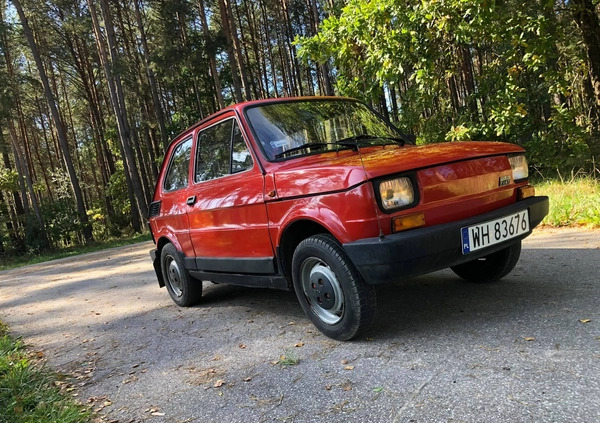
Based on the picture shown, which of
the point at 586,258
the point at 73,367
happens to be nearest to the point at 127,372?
the point at 73,367

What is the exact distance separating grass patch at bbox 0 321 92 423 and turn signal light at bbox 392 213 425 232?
2030 mm

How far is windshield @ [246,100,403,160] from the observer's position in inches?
128

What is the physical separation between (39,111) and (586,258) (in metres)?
34.7

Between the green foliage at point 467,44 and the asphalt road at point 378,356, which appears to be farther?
the green foliage at point 467,44

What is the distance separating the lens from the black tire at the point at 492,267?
3445 millimetres

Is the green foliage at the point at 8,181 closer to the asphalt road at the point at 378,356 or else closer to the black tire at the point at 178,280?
the asphalt road at the point at 378,356

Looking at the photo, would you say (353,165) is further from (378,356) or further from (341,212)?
(378,356)

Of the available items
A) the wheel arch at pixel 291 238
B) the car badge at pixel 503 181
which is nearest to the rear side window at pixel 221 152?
the wheel arch at pixel 291 238

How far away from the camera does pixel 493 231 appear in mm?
2707

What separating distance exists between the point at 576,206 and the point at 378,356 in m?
5.17

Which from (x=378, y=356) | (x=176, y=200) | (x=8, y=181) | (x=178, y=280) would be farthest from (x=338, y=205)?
(x=8, y=181)

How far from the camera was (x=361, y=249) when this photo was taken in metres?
2.44

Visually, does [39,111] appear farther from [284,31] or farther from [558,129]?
[558,129]

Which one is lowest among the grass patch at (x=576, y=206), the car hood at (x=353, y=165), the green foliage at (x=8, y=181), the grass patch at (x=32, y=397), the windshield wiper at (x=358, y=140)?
the grass patch at (x=576, y=206)
